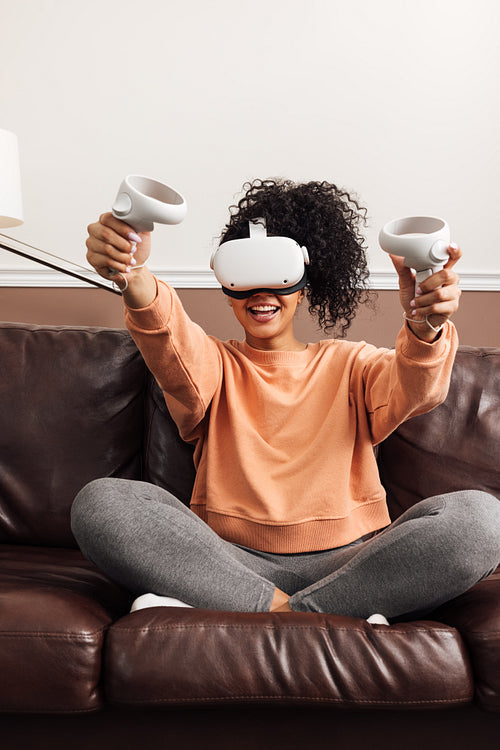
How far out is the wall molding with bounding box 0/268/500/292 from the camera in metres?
1.98

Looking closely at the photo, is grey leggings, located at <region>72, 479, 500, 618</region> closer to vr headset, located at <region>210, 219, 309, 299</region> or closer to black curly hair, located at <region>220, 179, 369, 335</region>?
vr headset, located at <region>210, 219, 309, 299</region>

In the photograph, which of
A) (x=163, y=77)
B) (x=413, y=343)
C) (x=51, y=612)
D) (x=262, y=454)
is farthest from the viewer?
(x=163, y=77)

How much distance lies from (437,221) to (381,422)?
1.36 feet

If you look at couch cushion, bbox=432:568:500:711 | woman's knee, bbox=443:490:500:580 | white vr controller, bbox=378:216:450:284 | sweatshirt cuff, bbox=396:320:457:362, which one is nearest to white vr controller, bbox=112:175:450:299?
white vr controller, bbox=378:216:450:284

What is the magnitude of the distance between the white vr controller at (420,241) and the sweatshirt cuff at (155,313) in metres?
0.38

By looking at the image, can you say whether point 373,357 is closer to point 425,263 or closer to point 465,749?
point 425,263

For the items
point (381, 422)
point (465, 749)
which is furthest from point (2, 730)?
point (381, 422)

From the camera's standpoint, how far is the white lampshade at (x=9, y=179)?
1716 mm

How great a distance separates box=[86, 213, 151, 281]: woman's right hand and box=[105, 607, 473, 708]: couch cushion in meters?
0.53

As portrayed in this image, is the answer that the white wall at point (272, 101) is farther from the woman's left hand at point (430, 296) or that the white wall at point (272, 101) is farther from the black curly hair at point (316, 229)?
the woman's left hand at point (430, 296)

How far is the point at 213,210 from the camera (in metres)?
1.98

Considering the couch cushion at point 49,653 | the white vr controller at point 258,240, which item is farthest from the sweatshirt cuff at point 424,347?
the couch cushion at point 49,653

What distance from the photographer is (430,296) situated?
3.43ft

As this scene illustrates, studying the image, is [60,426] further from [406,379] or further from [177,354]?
[406,379]
